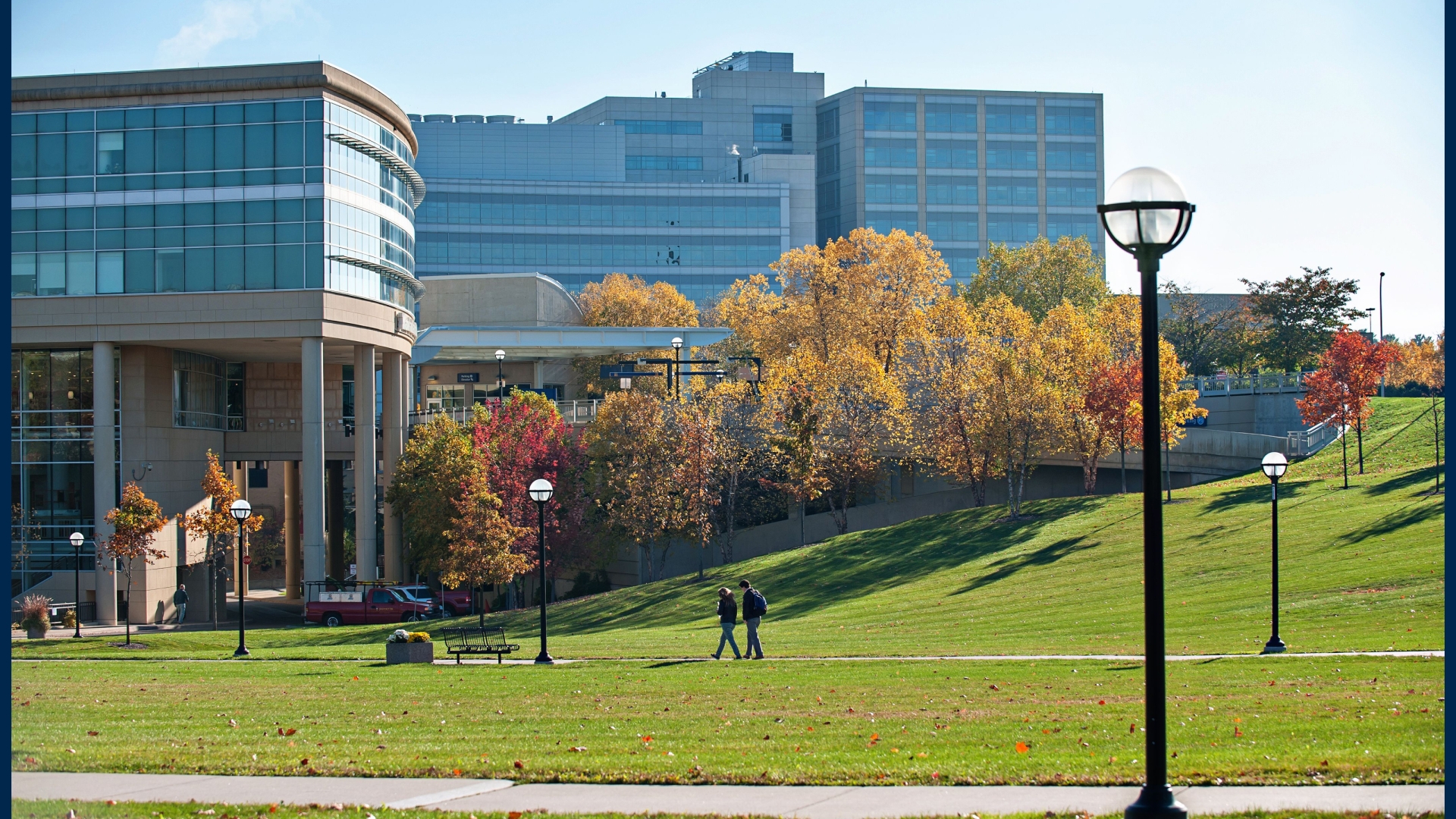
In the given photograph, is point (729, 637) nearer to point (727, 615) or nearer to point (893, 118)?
point (727, 615)

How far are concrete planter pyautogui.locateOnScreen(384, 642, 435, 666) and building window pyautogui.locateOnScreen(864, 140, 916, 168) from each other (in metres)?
103

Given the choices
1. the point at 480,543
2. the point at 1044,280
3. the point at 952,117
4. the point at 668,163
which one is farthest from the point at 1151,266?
the point at 952,117

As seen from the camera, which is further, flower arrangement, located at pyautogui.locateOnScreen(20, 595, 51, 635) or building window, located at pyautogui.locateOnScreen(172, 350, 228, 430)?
building window, located at pyautogui.locateOnScreen(172, 350, 228, 430)

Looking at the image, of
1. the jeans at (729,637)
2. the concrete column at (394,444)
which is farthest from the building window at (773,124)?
the jeans at (729,637)

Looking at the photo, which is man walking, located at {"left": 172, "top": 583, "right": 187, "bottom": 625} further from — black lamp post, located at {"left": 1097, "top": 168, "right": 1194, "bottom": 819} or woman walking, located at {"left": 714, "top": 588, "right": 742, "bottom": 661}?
black lamp post, located at {"left": 1097, "top": 168, "right": 1194, "bottom": 819}

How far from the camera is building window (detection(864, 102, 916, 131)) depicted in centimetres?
12225

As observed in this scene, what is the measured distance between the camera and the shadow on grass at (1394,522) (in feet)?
114

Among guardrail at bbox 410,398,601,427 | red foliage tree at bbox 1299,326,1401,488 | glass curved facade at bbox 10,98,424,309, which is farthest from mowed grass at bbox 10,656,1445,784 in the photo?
guardrail at bbox 410,398,601,427

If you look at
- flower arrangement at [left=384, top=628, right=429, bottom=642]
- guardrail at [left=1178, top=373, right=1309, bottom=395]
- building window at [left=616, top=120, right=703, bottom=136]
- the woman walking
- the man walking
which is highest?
building window at [left=616, top=120, right=703, bottom=136]

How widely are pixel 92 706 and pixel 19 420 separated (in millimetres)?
40089

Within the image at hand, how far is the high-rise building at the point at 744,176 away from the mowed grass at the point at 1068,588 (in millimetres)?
Result: 62992

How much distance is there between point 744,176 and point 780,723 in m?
107

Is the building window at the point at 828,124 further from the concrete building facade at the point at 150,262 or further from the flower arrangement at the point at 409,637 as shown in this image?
the flower arrangement at the point at 409,637

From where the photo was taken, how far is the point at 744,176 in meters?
119
